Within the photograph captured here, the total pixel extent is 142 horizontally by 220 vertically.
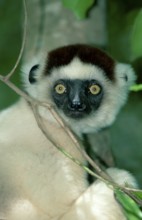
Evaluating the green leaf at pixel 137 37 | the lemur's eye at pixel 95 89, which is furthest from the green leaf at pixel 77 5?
the lemur's eye at pixel 95 89

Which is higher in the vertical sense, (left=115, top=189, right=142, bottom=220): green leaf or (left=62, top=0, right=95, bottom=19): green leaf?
(left=62, top=0, right=95, bottom=19): green leaf

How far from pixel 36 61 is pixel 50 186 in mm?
848

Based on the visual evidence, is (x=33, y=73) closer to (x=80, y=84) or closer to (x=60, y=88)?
(x=60, y=88)

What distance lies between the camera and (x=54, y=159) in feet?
8.55

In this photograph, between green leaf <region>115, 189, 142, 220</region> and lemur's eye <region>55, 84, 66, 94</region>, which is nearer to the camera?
green leaf <region>115, 189, 142, 220</region>

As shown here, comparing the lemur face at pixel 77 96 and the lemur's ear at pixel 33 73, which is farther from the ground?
the lemur's ear at pixel 33 73

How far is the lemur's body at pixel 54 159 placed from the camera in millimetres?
2547

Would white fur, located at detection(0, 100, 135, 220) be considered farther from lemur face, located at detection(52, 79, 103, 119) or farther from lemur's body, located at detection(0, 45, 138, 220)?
lemur face, located at detection(52, 79, 103, 119)

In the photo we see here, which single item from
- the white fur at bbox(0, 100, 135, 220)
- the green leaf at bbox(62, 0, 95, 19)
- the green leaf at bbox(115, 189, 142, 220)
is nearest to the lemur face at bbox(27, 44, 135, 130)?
the white fur at bbox(0, 100, 135, 220)

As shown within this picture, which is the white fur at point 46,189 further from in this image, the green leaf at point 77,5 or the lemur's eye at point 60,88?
the green leaf at point 77,5

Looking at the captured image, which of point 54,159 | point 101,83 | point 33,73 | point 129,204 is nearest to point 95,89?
point 101,83

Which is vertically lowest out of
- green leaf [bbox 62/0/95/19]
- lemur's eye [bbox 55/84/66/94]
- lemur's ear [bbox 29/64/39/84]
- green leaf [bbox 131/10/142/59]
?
lemur's eye [bbox 55/84/66/94]

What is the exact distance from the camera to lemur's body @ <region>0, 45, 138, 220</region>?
2.55 meters

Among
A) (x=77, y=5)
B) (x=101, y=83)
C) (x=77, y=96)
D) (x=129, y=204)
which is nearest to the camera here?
(x=129, y=204)
